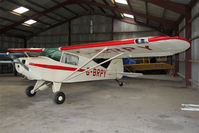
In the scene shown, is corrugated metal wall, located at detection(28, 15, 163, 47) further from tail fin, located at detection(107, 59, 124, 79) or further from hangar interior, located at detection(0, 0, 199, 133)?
tail fin, located at detection(107, 59, 124, 79)

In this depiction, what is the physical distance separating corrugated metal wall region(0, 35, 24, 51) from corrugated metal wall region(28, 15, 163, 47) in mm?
1296

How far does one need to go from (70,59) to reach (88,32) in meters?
15.8

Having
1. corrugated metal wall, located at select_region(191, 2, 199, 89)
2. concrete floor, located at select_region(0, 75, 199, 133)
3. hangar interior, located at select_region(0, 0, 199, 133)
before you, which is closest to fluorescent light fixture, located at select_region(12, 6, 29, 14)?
hangar interior, located at select_region(0, 0, 199, 133)

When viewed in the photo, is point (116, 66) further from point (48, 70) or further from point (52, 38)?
point (52, 38)

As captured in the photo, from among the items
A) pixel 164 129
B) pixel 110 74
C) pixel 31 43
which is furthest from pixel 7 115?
pixel 31 43

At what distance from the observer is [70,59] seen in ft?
18.9

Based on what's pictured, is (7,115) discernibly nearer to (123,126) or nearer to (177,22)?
(123,126)

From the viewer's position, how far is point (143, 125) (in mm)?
3289

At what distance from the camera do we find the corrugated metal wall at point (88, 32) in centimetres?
1947

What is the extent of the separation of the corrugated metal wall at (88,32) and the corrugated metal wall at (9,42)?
4.25 ft

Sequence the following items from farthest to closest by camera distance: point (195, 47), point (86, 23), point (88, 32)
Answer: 1. point (86, 23)
2. point (88, 32)
3. point (195, 47)

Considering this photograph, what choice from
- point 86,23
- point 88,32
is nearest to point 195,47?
point 88,32

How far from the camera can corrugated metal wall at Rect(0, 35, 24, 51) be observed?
63.1 feet

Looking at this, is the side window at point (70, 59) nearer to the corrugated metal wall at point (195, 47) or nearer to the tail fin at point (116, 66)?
the tail fin at point (116, 66)
